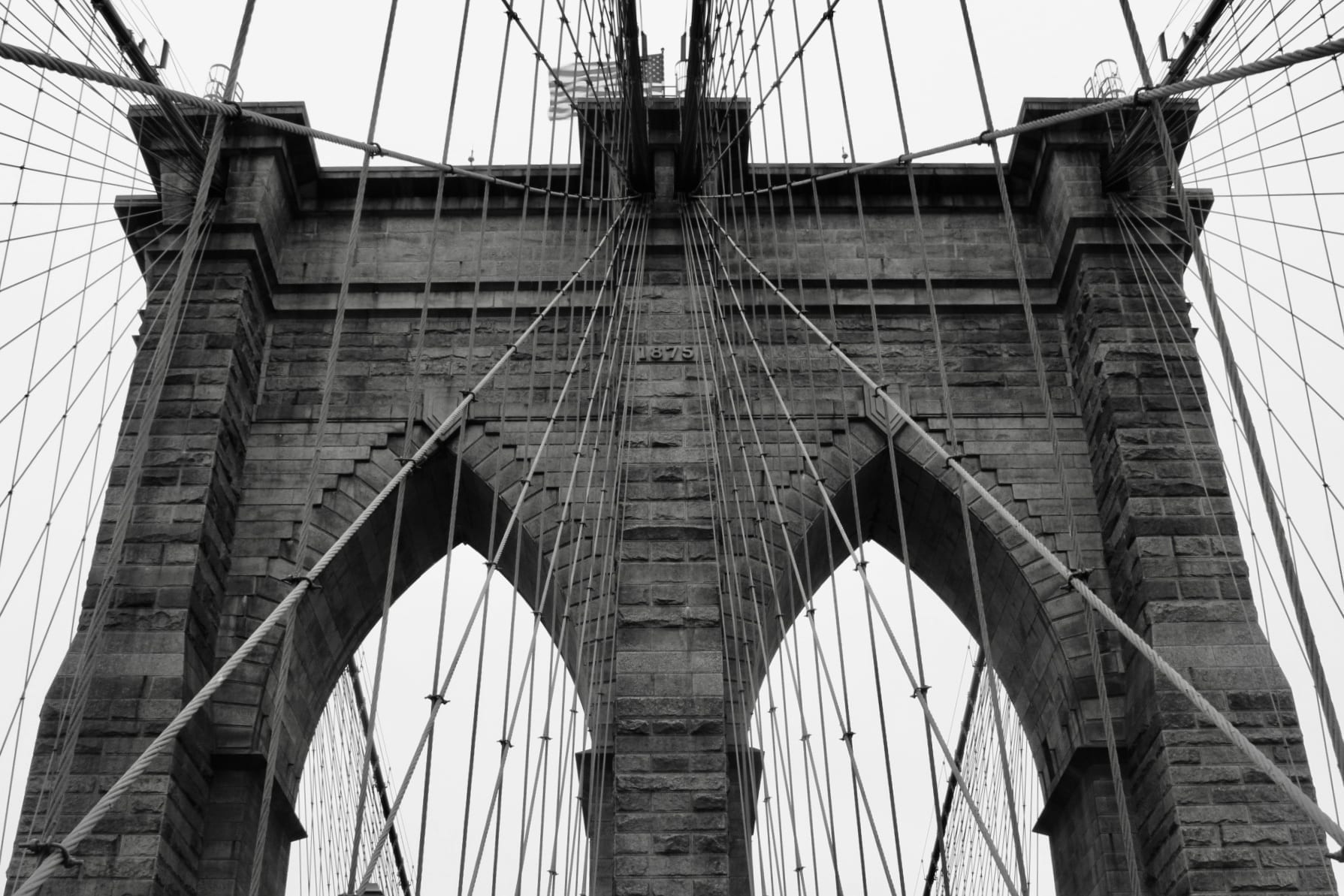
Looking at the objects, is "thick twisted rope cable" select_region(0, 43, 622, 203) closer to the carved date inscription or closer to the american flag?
the carved date inscription

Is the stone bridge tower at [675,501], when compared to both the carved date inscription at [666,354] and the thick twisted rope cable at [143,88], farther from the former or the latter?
the thick twisted rope cable at [143,88]

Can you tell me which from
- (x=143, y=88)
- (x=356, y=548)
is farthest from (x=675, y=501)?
(x=143, y=88)

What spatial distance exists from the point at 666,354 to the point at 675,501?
49.0 inches

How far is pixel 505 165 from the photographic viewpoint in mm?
12492

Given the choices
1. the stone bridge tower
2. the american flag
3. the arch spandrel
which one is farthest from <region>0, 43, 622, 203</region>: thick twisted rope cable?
the american flag

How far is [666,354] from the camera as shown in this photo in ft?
38.0

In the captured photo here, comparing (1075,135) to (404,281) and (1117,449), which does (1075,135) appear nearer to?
(1117,449)

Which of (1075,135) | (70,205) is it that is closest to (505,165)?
(70,205)

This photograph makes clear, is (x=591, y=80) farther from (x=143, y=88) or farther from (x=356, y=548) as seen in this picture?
(x=143, y=88)

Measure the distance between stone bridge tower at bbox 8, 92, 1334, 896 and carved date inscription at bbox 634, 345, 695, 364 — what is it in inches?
1.1

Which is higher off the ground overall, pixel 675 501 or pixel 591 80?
pixel 591 80

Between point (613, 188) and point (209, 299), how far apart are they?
3.24 m

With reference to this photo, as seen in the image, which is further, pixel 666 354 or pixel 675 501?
pixel 666 354

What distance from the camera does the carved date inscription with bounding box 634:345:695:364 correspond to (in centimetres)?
1155
